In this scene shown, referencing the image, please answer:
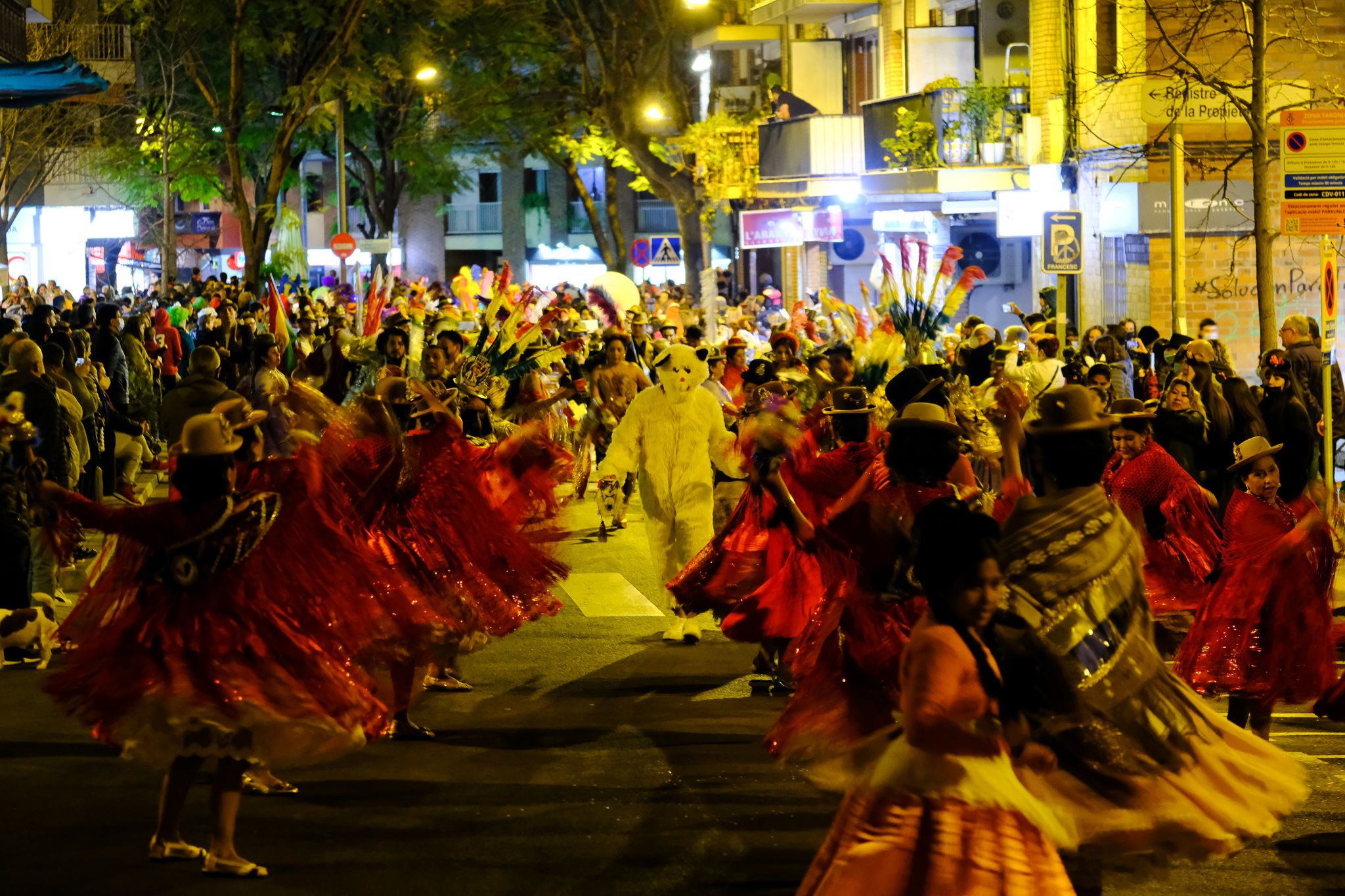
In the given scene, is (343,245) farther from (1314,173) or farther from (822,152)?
(1314,173)

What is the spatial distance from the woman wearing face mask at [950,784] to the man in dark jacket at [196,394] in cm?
1033

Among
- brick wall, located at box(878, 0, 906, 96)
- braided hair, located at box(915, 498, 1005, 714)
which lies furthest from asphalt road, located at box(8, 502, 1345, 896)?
brick wall, located at box(878, 0, 906, 96)

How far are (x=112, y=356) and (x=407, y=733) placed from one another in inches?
429

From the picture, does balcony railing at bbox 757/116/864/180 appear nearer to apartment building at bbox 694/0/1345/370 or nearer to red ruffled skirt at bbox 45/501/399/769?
apartment building at bbox 694/0/1345/370

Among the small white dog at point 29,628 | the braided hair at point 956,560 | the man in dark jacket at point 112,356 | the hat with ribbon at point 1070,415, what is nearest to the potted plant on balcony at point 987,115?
the man in dark jacket at point 112,356

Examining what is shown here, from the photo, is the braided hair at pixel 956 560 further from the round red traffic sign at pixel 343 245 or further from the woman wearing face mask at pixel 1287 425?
the round red traffic sign at pixel 343 245

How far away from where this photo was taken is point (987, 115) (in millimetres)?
28859

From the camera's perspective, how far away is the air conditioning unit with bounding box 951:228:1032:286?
33.7 meters

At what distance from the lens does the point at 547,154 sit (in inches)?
1896

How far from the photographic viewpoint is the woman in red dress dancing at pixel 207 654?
6.33 m

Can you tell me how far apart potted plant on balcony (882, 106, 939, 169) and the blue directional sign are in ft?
25.2

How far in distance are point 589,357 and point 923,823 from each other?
16.7 meters

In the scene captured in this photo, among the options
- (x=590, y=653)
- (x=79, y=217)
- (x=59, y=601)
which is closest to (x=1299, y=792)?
(x=590, y=653)

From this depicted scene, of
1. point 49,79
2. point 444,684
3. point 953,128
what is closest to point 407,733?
point 444,684
